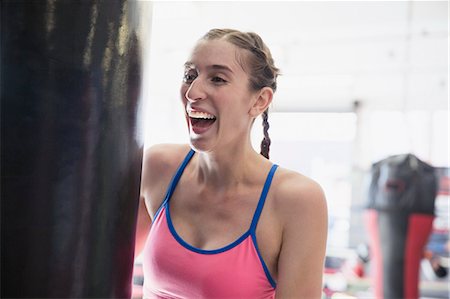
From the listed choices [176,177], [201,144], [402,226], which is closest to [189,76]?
[201,144]

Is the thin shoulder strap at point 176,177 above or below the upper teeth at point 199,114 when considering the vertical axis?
below

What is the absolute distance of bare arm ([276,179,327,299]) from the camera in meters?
1.11

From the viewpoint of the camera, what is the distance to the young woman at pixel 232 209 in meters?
1.11

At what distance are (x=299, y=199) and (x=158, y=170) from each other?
1.37 feet

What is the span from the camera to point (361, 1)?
14.9 ft

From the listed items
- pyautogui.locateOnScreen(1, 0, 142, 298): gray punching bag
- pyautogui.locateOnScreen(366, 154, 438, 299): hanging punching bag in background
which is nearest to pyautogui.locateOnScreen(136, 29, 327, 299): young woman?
pyautogui.locateOnScreen(1, 0, 142, 298): gray punching bag

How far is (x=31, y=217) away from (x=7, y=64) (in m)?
0.21

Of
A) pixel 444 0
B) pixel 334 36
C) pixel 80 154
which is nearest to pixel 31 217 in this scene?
pixel 80 154

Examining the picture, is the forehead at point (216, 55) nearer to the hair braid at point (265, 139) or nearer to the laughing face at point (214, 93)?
the laughing face at point (214, 93)

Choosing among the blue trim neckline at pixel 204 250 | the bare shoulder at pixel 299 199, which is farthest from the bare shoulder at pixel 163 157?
the bare shoulder at pixel 299 199

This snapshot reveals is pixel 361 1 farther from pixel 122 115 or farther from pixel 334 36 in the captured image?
pixel 122 115

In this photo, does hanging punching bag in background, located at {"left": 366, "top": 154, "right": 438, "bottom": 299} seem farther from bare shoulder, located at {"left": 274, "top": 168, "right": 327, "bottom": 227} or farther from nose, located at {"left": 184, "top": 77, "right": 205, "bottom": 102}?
nose, located at {"left": 184, "top": 77, "right": 205, "bottom": 102}

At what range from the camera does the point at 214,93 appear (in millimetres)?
1096

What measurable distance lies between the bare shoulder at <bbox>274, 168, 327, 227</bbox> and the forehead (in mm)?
301
